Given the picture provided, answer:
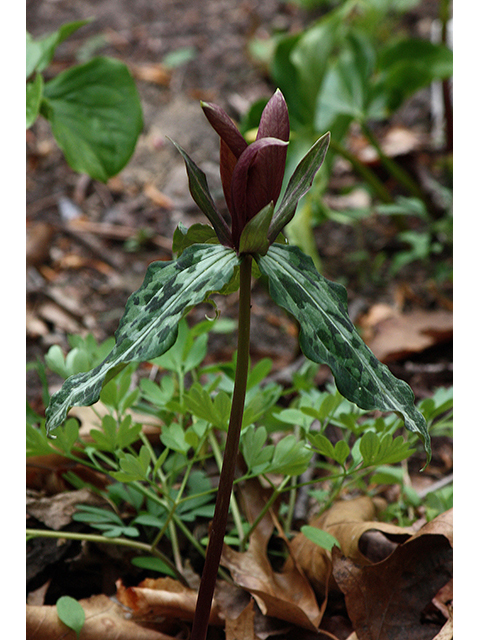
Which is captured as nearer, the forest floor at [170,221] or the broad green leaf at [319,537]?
the broad green leaf at [319,537]

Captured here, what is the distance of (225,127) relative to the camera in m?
0.69

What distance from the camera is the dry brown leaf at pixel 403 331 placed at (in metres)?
1.80

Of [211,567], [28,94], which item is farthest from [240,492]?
[28,94]

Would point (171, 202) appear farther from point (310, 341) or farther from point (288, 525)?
point (310, 341)

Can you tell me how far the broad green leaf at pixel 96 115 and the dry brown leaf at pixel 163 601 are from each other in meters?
1.03

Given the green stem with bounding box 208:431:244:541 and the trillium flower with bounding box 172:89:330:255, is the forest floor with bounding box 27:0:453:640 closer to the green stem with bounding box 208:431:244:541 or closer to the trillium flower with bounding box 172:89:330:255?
the green stem with bounding box 208:431:244:541

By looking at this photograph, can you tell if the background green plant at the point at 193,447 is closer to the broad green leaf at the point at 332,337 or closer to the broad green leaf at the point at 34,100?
the broad green leaf at the point at 332,337

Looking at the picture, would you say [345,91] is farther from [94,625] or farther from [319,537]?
[94,625]

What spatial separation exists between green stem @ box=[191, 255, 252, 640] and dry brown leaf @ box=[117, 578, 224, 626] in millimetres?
154

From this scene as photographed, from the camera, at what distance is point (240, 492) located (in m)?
1.13

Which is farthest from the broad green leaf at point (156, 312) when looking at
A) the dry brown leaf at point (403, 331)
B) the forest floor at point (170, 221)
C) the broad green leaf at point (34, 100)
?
the dry brown leaf at point (403, 331)

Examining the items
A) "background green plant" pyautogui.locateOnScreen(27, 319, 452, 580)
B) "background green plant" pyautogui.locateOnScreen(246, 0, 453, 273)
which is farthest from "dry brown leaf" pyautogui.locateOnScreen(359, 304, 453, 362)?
"background green plant" pyautogui.locateOnScreen(27, 319, 452, 580)

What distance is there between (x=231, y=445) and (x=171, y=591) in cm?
39

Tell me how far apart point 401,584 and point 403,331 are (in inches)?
41.4
